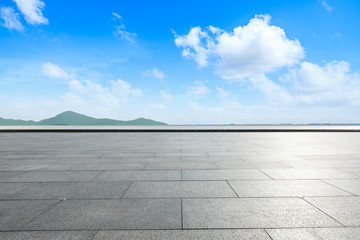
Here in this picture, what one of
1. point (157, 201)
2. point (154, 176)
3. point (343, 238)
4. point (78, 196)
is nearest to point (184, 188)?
point (157, 201)

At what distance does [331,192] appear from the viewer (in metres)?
4.62

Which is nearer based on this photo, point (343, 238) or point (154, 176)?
point (343, 238)

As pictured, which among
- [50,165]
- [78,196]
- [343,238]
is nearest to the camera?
[343,238]

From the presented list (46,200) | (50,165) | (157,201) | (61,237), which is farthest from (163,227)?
(50,165)

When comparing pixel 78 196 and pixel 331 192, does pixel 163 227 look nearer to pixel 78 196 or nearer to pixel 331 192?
pixel 78 196

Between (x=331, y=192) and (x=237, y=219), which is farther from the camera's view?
(x=331, y=192)

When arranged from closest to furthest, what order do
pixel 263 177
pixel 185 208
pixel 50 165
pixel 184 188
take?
pixel 185 208 → pixel 184 188 → pixel 263 177 → pixel 50 165

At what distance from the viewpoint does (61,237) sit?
294cm

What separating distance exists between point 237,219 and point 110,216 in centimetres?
219

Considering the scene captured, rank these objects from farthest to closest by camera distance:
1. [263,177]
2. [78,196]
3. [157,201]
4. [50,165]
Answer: [50,165], [263,177], [78,196], [157,201]

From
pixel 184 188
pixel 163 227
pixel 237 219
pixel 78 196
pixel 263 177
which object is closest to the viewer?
pixel 163 227

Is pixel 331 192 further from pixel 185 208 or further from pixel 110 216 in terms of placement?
pixel 110 216

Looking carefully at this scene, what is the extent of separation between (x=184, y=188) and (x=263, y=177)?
2483 mm

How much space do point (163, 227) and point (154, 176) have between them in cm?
287
